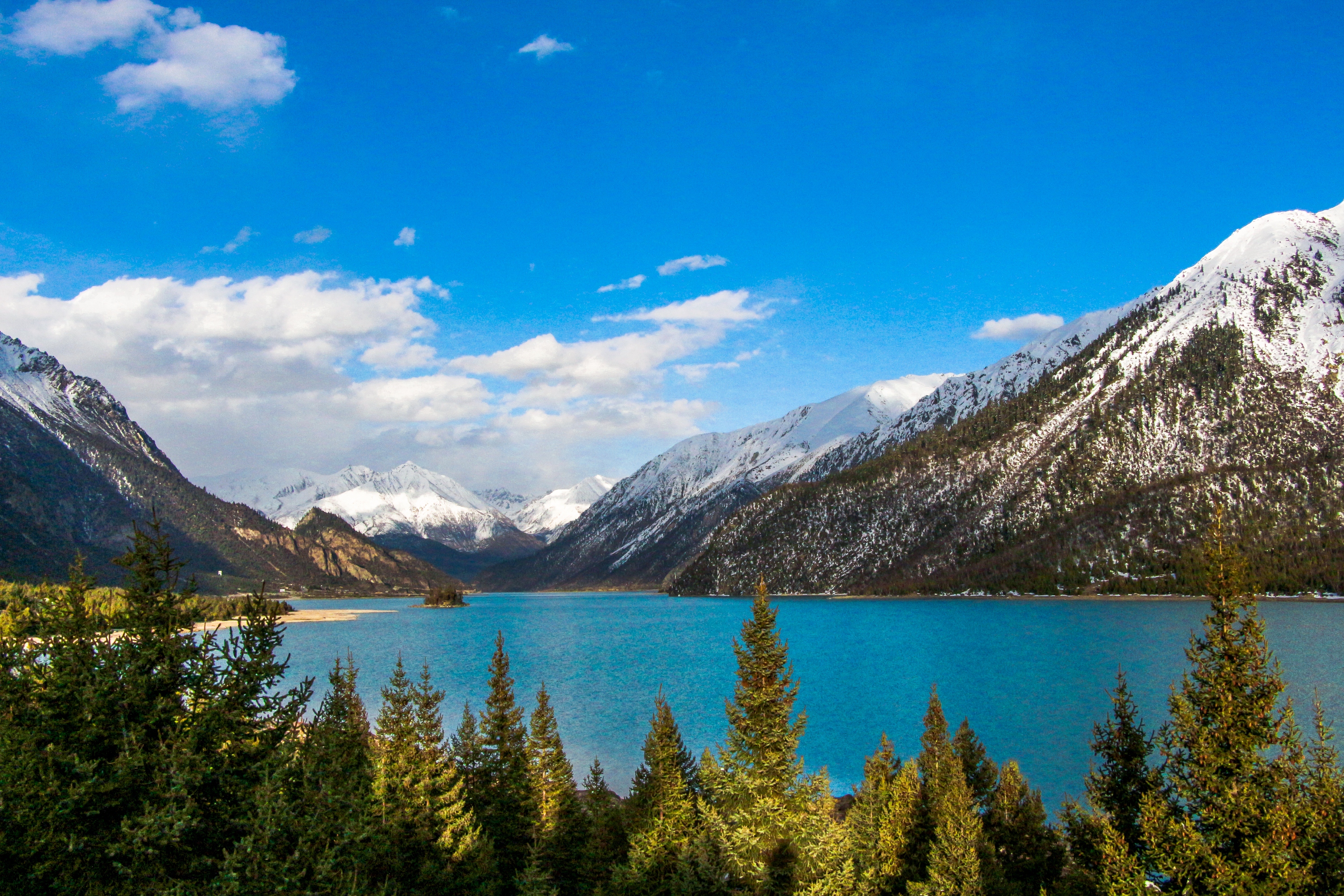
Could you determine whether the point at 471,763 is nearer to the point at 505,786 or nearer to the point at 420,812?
the point at 505,786

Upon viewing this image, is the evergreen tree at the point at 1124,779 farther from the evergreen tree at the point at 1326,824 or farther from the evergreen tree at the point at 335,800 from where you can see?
the evergreen tree at the point at 335,800

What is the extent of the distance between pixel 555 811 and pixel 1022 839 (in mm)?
20231

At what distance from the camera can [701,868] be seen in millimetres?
28625

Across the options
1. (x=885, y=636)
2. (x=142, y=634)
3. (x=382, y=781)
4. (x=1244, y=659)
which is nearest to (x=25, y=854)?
(x=142, y=634)

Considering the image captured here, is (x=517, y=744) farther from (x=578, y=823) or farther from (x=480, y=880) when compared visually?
(x=480, y=880)

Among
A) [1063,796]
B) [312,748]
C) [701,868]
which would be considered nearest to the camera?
[312,748]

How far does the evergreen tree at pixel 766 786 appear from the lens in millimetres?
27141

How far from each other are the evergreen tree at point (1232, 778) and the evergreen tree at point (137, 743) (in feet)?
73.2

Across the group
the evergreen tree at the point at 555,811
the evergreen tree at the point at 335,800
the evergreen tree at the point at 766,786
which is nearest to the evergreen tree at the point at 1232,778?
the evergreen tree at the point at 766,786

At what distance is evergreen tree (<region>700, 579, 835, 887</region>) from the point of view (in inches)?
1069

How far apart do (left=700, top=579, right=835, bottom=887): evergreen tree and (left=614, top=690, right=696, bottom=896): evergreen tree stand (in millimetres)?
1603

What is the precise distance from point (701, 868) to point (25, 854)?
20.6m

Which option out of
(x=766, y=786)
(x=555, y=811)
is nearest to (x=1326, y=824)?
(x=766, y=786)

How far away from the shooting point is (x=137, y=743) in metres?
16.1
